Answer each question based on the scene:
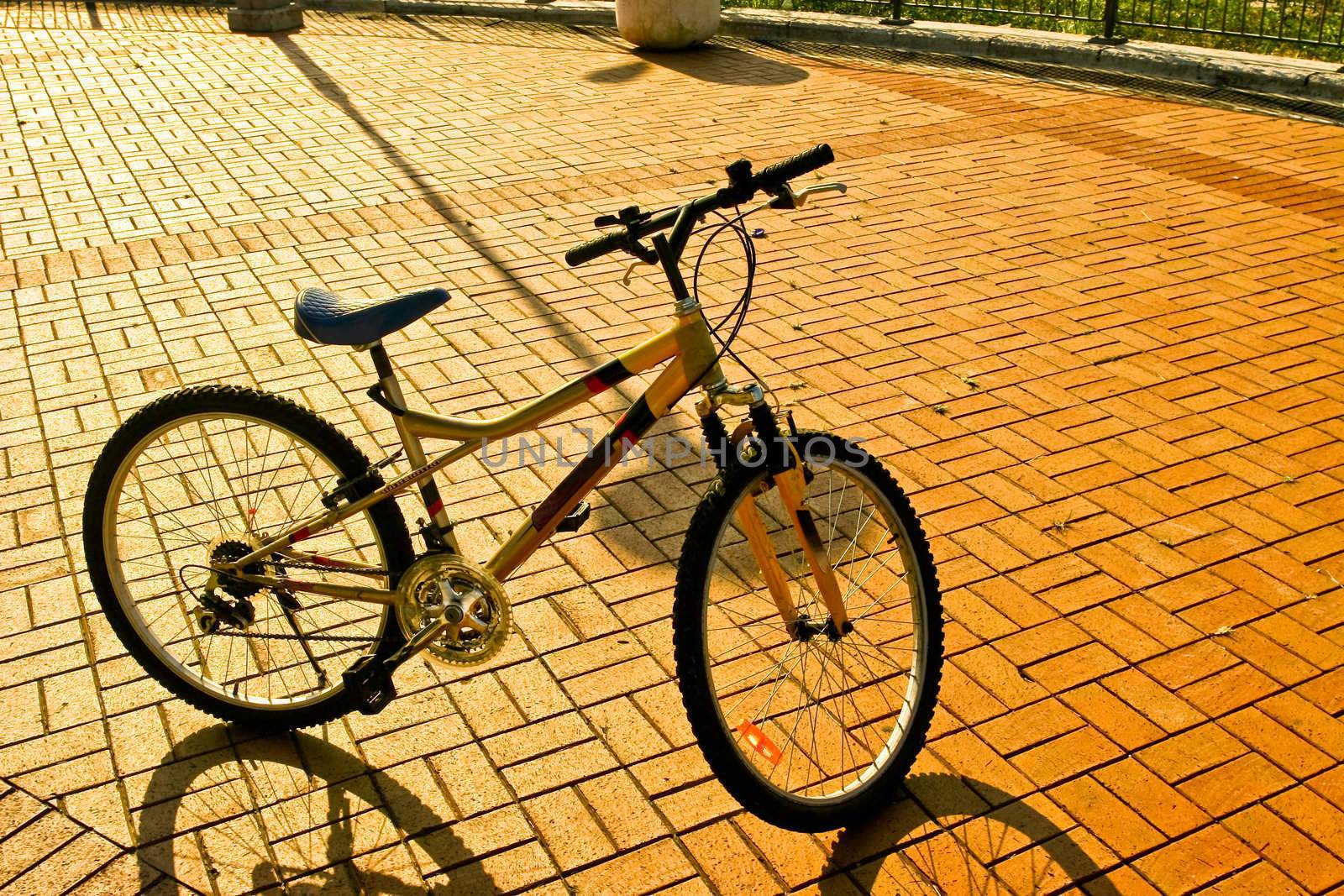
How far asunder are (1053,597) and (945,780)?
3.15ft

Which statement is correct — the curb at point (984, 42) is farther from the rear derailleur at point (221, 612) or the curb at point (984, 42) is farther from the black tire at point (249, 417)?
the rear derailleur at point (221, 612)

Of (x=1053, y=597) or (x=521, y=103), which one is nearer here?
(x=1053, y=597)

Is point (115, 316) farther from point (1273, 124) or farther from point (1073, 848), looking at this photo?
point (1273, 124)

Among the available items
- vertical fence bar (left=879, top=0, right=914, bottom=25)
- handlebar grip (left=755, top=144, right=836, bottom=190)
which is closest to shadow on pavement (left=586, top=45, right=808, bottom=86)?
vertical fence bar (left=879, top=0, right=914, bottom=25)

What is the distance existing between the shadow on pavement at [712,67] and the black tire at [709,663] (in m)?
8.24

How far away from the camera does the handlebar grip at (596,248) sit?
9.20ft

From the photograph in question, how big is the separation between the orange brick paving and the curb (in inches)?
31.3

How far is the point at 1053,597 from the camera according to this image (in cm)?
402

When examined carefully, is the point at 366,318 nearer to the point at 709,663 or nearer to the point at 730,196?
the point at 730,196

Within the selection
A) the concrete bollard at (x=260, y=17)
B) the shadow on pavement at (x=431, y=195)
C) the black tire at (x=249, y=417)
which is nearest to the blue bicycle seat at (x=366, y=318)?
the black tire at (x=249, y=417)

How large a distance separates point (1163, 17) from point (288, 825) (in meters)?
10.9

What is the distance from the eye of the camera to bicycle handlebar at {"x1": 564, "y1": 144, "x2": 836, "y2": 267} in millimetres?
2766

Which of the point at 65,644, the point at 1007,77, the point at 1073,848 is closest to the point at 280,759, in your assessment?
the point at 65,644

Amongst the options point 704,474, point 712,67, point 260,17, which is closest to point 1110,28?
point 712,67
